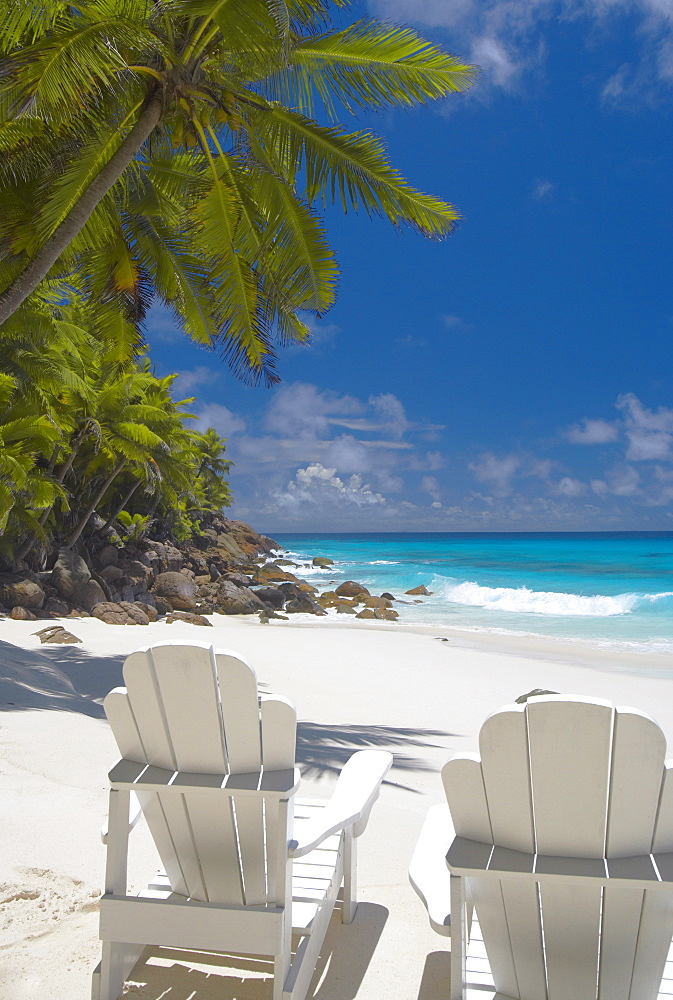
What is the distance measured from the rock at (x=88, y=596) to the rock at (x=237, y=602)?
400 centimetres

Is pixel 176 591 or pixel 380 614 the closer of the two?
pixel 176 591

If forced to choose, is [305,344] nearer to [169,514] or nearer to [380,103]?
[380,103]

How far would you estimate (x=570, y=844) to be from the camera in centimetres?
170

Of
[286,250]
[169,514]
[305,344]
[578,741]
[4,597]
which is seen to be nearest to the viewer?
[578,741]

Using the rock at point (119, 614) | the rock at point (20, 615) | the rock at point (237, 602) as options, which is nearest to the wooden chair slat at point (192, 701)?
the rock at point (20, 615)

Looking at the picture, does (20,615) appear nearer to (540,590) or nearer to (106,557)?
(106,557)

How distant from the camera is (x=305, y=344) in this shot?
8.88 meters

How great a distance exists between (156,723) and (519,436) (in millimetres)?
107898

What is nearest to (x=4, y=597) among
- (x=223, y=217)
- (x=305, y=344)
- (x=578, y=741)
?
(x=305, y=344)

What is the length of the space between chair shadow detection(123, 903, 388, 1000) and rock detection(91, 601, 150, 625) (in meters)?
13.4

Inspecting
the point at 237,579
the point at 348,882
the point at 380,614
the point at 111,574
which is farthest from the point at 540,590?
the point at 348,882

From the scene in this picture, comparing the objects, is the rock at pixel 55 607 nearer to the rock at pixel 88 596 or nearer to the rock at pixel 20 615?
the rock at pixel 88 596

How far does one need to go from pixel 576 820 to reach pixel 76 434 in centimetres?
1900

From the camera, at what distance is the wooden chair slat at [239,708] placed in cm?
206
